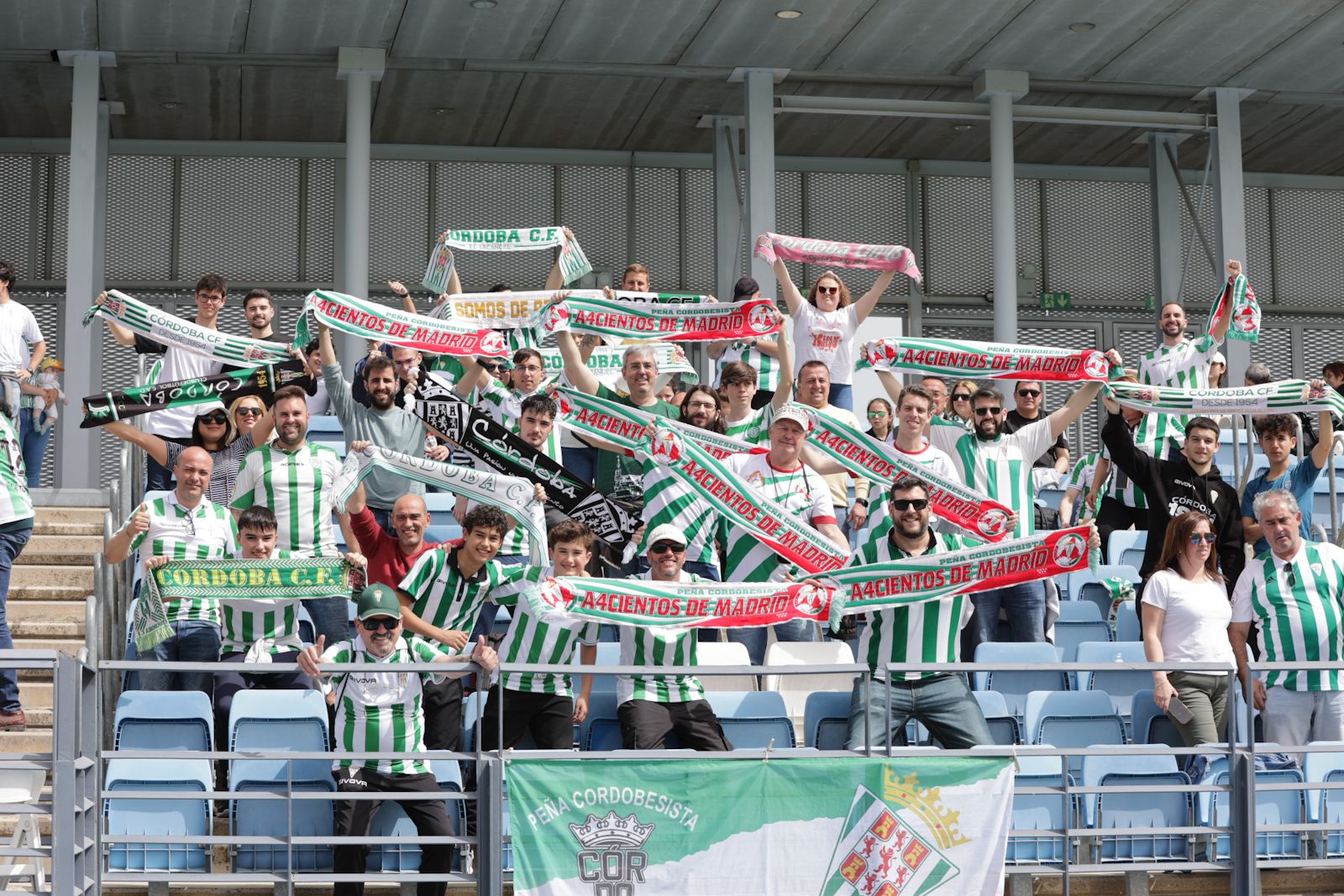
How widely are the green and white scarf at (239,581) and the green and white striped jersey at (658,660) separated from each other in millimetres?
1462

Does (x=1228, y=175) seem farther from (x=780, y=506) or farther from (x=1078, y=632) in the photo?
(x=780, y=506)

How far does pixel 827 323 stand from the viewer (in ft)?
44.0

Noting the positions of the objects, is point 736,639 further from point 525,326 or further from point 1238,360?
point 1238,360

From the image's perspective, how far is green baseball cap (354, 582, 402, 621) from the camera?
26.7 feet

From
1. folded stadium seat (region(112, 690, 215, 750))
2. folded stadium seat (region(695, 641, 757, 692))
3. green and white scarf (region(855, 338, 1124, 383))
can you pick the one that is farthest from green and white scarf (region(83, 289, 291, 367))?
green and white scarf (region(855, 338, 1124, 383))

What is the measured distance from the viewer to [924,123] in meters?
19.8

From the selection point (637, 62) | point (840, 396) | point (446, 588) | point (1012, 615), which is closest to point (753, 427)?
point (840, 396)

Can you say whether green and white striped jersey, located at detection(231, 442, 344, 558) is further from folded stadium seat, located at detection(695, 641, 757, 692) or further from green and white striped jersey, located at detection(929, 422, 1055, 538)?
green and white striped jersey, located at detection(929, 422, 1055, 538)

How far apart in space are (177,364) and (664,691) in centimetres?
541

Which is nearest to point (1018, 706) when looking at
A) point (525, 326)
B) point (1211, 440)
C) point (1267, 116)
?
point (1211, 440)

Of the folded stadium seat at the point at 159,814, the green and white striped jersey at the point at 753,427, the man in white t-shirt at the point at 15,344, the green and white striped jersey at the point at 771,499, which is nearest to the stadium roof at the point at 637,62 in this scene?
the man in white t-shirt at the point at 15,344

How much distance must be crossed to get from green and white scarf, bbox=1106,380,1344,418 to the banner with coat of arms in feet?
13.5

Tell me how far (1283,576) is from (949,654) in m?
1.88

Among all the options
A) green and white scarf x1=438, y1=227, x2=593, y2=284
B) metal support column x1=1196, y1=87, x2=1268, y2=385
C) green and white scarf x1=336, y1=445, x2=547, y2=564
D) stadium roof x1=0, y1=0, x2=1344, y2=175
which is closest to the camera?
green and white scarf x1=336, y1=445, x2=547, y2=564
